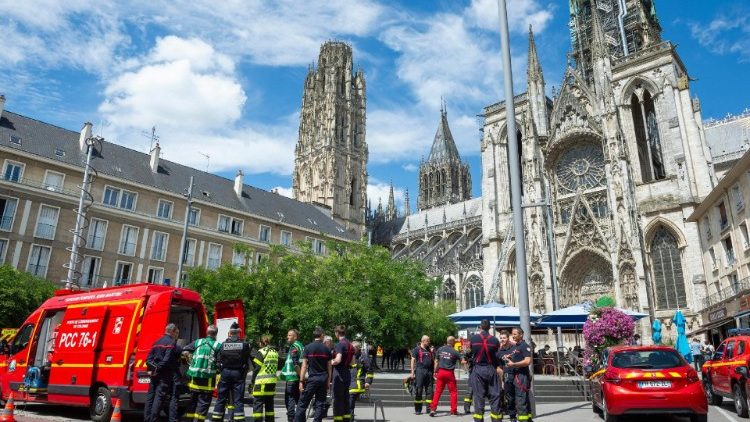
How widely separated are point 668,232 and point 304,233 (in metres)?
23.1

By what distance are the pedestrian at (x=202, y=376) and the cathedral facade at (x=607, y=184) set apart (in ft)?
62.8

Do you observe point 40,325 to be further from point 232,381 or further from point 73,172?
point 73,172

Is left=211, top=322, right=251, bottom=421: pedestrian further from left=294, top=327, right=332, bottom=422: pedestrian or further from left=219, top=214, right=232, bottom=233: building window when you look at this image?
left=219, top=214, right=232, bottom=233: building window

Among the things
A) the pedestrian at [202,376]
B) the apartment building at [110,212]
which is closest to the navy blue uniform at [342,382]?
the pedestrian at [202,376]

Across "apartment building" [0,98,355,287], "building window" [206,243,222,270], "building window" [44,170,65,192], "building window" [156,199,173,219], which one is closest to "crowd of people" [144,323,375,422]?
"apartment building" [0,98,355,287]

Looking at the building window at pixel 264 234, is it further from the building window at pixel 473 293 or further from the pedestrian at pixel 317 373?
the pedestrian at pixel 317 373

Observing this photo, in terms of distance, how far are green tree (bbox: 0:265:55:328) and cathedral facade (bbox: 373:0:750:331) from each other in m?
22.0

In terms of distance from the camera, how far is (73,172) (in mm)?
23812

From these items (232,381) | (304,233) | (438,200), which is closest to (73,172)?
(304,233)

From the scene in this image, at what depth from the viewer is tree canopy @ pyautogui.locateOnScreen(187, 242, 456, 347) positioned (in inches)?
734

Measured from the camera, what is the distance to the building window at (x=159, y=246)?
85.1 ft

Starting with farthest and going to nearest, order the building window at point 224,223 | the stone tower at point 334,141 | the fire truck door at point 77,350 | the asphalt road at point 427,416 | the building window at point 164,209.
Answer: the stone tower at point 334,141 → the building window at point 224,223 → the building window at point 164,209 → the fire truck door at point 77,350 → the asphalt road at point 427,416

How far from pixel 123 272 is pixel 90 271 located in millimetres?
1614

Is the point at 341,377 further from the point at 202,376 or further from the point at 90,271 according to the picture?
the point at 90,271
